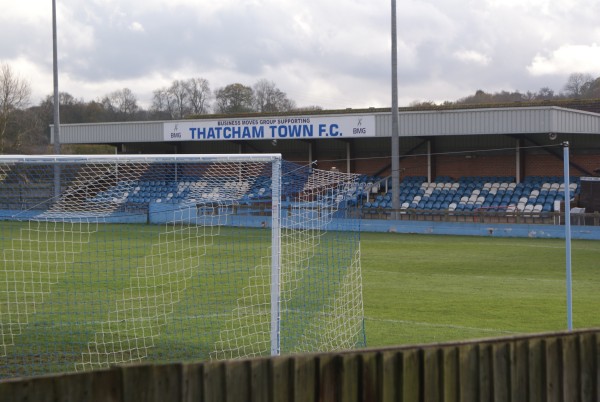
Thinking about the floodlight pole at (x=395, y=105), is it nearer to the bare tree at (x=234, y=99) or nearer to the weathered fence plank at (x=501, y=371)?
the weathered fence plank at (x=501, y=371)

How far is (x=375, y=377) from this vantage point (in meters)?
5.86

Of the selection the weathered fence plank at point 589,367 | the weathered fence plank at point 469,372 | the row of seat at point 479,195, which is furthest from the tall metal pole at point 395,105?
the weathered fence plank at point 469,372

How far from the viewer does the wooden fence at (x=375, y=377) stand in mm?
5180

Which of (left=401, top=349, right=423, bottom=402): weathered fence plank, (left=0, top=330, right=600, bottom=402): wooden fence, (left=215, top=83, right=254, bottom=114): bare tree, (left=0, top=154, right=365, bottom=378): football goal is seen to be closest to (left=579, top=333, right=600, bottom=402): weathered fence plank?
(left=0, top=330, right=600, bottom=402): wooden fence

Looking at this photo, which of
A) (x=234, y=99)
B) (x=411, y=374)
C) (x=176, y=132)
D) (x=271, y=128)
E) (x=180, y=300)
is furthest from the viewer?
(x=234, y=99)

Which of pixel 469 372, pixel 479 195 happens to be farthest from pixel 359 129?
pixel 469 372

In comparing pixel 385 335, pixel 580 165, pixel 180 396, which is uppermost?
pixel 580 165

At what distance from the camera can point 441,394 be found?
20.0 ft

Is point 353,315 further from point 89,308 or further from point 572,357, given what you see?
point 572,357

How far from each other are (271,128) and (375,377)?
3615cm

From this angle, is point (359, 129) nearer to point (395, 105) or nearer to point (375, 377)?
point (395, 105)

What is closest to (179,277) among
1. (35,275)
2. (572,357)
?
(35,275)

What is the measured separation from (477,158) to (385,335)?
2967 centimetres

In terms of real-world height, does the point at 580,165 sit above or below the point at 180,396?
above
